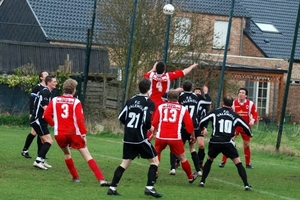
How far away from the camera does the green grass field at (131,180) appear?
1343 cm

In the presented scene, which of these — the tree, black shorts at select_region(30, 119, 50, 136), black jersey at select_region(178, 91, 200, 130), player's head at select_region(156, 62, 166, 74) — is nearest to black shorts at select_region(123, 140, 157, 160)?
player's head at select_region(156, 62, 166, 74)

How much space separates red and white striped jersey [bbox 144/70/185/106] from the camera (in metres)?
16.3

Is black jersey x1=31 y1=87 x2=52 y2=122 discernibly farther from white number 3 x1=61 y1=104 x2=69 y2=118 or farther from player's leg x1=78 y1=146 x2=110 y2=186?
player's leg x1=78 y1=146 x2=110 y2=186

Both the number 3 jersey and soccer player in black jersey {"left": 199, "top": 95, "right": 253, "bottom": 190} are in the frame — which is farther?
soccer player in black jersey {"left": 199, "top": 95, "right": 253, "bottom": 190}

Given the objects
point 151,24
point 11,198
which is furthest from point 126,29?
point 11,198

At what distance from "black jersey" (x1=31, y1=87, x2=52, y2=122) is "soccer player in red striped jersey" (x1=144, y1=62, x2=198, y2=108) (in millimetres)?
2197

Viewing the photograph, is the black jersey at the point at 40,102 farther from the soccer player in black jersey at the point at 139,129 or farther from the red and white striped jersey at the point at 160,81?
the soccer player in black jersey at the point at 139,129

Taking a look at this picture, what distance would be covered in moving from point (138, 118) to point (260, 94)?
35.2 m

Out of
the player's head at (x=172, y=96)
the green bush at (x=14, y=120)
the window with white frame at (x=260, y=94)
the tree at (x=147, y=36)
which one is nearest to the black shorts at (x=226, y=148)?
the player's head at (x=172, y=96)

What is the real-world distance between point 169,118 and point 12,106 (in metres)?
17.2

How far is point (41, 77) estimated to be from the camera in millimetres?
17578

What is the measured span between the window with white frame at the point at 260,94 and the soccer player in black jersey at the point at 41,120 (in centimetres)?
3100

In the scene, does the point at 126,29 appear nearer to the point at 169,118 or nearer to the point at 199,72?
the point at 199,72

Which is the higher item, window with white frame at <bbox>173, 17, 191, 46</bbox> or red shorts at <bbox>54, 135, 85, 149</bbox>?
window with white frame at <bbox>173, 17, 191, 46</bbox>
